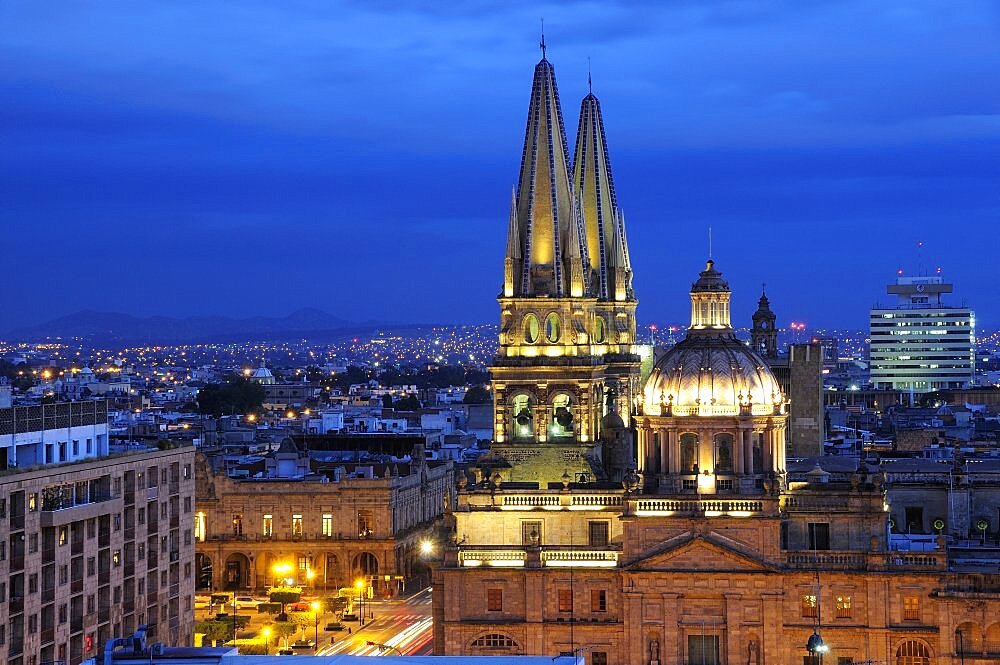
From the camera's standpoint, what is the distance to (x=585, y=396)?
12512 cm

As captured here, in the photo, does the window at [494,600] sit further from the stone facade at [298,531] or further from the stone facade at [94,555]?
the stone facade at [298,531]

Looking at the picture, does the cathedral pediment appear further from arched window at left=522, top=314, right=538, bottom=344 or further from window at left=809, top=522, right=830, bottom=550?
arched window at left=522, top=314, right=538, bottom=344

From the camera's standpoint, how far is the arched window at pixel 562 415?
125438 millimetres

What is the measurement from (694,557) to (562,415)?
631 inches

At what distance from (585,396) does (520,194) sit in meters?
14.4

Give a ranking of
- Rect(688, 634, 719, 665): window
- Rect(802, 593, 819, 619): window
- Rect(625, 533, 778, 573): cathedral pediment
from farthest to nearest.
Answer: Rect(688, 634, 719, 665): window
Rect(625, 533, 778, 573): cathedral pediment
Rect(802, 593, 819, 619): window

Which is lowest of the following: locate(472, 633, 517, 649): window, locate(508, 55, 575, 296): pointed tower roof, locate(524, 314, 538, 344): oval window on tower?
locate(472, 633, 517, 649): window

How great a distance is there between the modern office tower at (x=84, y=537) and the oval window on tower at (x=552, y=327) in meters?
25.2

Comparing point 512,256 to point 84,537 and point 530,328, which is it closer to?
point 530,328

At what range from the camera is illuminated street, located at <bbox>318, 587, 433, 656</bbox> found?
13000cm

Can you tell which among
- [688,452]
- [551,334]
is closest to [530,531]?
[688,452]

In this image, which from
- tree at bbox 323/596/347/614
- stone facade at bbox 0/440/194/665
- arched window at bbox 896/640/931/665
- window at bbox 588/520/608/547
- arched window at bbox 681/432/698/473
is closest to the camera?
stone facade at bbox 0/440/194/665

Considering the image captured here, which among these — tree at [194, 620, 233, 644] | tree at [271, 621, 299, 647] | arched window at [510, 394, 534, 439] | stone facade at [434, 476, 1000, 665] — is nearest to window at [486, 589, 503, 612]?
stone facade at [434, 476, 1000, 665]

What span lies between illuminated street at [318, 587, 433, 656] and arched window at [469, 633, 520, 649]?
11.1 metres
